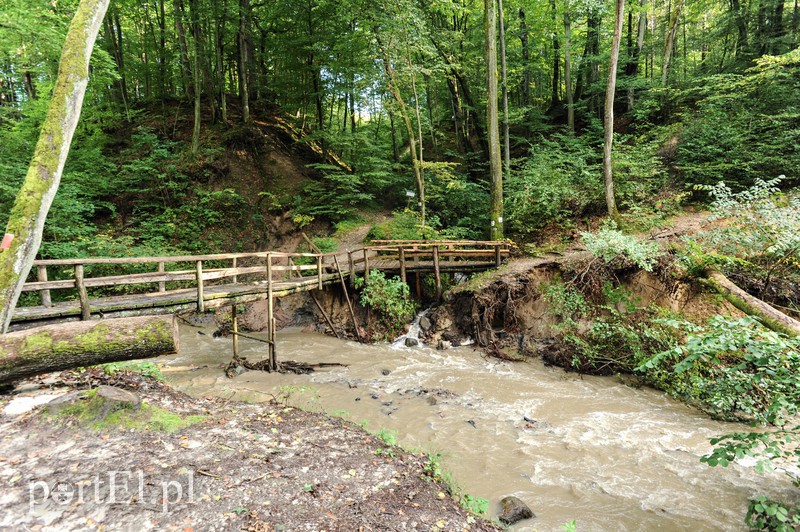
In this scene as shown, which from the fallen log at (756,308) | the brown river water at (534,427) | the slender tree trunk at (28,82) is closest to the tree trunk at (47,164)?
the brown river water at (534,427)

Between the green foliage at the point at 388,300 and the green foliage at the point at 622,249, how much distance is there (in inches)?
233

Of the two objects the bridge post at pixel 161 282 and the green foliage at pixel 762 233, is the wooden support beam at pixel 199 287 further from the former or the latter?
the green foliage at pixel 762 233

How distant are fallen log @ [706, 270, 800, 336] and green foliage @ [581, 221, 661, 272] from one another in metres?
1.34

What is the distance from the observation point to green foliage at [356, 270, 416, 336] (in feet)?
40.0

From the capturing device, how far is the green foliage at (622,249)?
365 inches

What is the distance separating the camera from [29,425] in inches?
171

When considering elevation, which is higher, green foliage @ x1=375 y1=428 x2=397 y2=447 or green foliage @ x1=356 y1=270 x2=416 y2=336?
green foliage @ x1=356 y1=270 x2=416 y2=336

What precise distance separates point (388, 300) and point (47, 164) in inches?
345

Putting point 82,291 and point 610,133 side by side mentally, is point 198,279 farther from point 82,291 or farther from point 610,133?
point 610,133

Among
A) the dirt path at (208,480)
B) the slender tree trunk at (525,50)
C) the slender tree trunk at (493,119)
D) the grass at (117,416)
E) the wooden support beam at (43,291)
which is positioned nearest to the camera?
the dirt path at (208,480)

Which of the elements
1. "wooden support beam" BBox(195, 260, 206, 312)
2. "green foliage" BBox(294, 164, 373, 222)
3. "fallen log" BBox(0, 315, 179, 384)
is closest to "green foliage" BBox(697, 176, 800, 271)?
"fallen log" BBox(0, 315, 179, 384)

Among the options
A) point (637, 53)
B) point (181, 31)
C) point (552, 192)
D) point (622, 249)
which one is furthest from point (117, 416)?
point (637, 53)

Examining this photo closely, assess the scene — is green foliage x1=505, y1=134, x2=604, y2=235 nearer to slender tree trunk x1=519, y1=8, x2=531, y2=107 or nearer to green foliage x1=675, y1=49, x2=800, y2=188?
green foliage x1=675, y1=49, x2=800, y2=188

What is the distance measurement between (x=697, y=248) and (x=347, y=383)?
863 cm
